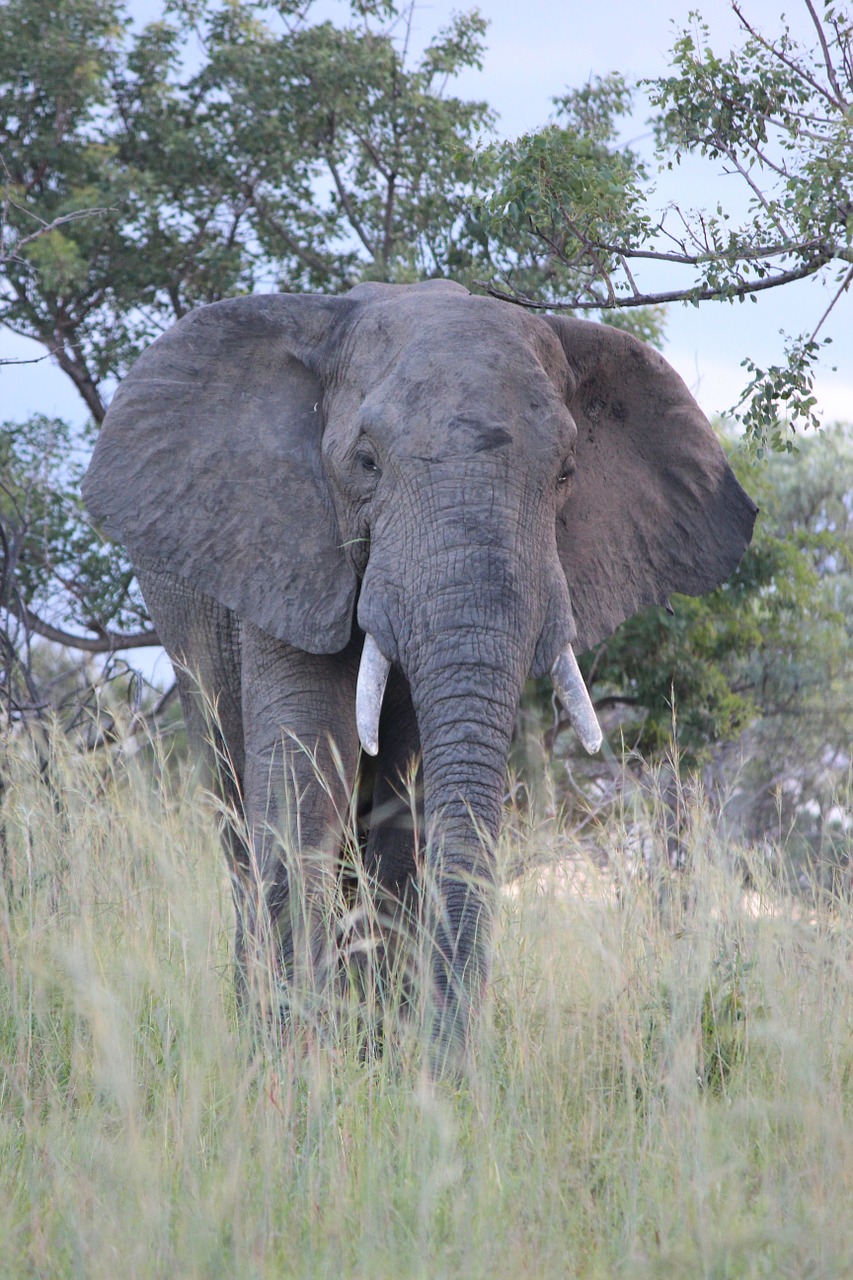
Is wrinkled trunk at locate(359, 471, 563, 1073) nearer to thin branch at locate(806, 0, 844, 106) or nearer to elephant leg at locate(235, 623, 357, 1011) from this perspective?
elephant leg at locate(235, 623, 357, 1011)

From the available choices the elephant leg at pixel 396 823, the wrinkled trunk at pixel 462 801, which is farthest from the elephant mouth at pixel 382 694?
the elephant leg at pixel 396 823

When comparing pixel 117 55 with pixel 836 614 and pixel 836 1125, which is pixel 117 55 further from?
pixel 836 1125

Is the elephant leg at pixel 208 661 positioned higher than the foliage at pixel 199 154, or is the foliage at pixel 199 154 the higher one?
the foliage at pixel 199 154

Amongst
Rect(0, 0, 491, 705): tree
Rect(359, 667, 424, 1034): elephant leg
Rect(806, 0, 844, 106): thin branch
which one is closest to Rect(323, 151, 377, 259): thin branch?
Rect(0, 0, 491, 705): tree

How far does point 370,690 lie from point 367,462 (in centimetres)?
75

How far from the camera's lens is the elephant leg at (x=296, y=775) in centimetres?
466

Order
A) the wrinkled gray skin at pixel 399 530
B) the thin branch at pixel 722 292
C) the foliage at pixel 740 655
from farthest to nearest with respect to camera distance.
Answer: the foliage at pixel 740 655 → the thin branch at pixel 722 292 → the wrinkled gray skin at pixel 399 530

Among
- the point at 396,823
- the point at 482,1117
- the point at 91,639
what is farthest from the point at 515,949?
the point at 91,639

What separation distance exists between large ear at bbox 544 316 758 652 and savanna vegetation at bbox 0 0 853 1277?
650 mm

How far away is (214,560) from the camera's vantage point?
16.8 ft

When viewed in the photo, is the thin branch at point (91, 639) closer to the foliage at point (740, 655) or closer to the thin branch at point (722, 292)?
the foliage at point (740, 655)

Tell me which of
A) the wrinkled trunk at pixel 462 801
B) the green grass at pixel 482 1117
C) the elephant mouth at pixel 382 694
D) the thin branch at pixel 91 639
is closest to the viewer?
the green grass at pixel 482 1117

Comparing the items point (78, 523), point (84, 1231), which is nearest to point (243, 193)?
point (78, 523)

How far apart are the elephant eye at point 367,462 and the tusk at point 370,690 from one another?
1.74ft
